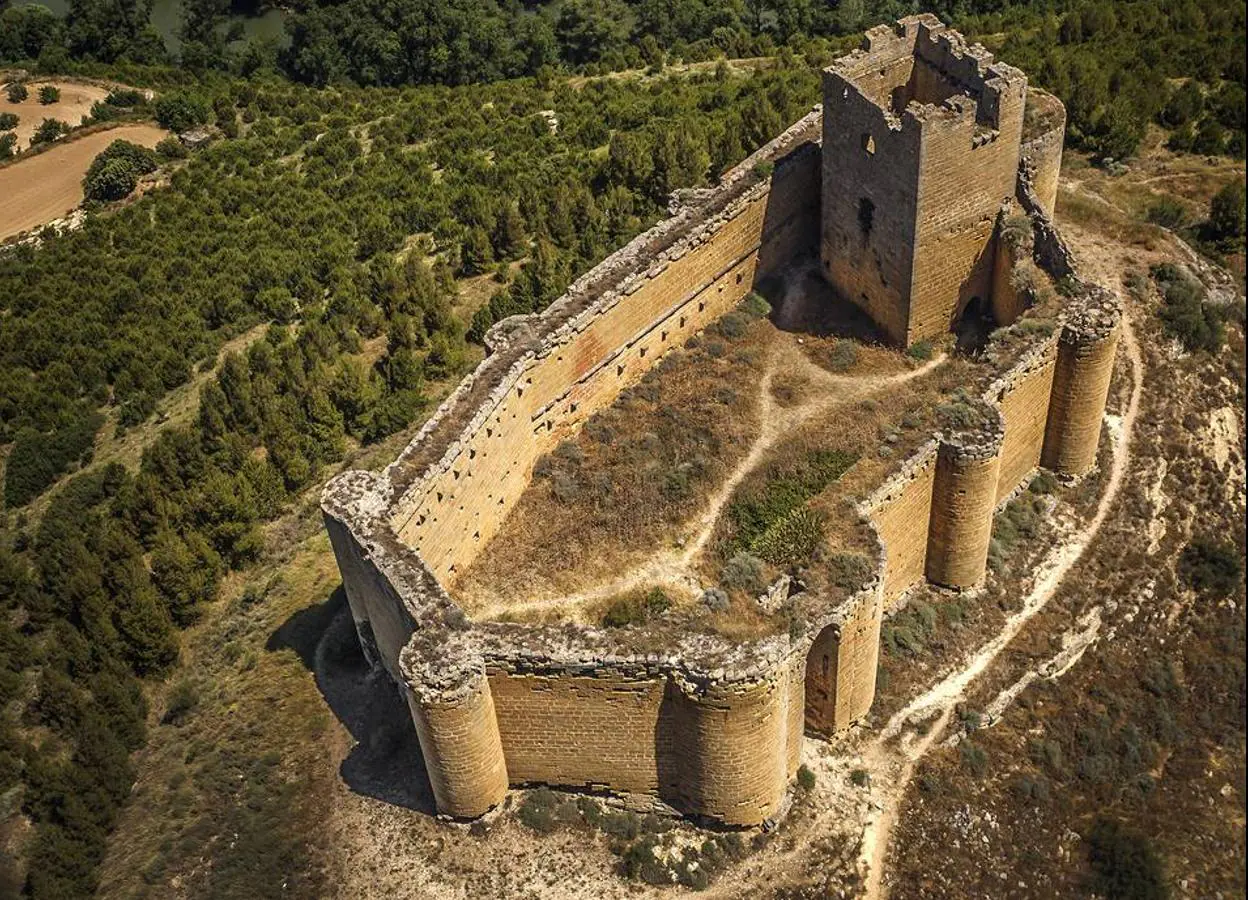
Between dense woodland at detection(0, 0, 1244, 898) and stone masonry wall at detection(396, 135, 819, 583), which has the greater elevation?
stone masonry wall at detection(396, 135, 819, 583)

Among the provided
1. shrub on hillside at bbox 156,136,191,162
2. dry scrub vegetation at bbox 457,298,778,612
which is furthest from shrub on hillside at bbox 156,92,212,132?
dry scrub vegetation at bbox 457,298,778,612

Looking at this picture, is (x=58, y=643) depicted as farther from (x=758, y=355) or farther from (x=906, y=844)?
(x=906, y=844)

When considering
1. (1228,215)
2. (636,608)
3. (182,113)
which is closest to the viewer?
(636,608)

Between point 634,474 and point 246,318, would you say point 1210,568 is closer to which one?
point 634,474

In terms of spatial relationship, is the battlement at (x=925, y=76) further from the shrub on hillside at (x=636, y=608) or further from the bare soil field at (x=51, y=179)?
the bare soil field at (x=51, y=179)

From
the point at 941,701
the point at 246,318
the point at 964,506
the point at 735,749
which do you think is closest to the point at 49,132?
the point at 246,318

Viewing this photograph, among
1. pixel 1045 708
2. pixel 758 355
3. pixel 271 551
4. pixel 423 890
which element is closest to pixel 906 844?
pixel 1045 708

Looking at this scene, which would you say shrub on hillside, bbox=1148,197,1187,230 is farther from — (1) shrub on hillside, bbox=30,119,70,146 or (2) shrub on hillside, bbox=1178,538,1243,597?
(1) shrub on hillside, bbox=30,119,70,146
